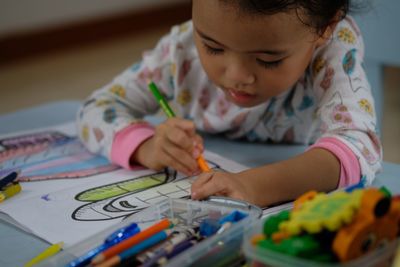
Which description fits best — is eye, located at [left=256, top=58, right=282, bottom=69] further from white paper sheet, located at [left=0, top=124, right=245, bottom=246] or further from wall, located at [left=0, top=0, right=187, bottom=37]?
wall, located at [left=0, top=0, right=187, bottom=37]

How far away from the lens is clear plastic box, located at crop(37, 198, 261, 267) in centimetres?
45

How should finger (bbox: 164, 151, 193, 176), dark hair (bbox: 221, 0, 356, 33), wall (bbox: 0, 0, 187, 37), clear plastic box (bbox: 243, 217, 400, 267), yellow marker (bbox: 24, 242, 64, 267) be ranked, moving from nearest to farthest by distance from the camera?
clear plastic box (bbox: 243, 217, 400, 267)
yellow marker (bbox: 24, 242, 64, 267)
dark hair (bbox: 221, 0, 356, 33)
finger (bbox: 164, 151, 193, 176)
wall (bbox: 0, 0, 187, 37)

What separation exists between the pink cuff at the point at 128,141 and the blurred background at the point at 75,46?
38.5 inches

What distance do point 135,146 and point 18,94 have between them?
1484 mm

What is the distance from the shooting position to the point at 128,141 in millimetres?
787

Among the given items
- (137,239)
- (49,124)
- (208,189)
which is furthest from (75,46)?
(137,239)

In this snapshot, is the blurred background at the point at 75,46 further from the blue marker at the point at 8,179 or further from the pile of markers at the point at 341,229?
the pile of markers at the point at 341,229

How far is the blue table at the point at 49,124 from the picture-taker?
0.55 m

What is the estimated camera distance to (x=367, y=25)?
917mm

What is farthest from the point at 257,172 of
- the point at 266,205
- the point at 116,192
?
the point at 116,192

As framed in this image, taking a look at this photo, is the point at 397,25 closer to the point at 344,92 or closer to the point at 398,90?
the point at 344,92

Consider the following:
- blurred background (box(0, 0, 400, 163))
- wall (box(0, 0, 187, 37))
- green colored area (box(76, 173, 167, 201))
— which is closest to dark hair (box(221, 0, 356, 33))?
green colored area (box(76, 173, 167, 201))

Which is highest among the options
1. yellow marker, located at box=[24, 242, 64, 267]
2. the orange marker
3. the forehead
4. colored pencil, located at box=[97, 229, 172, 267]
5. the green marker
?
the forehead

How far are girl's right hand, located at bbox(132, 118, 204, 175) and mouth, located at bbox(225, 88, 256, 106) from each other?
0.06 m
